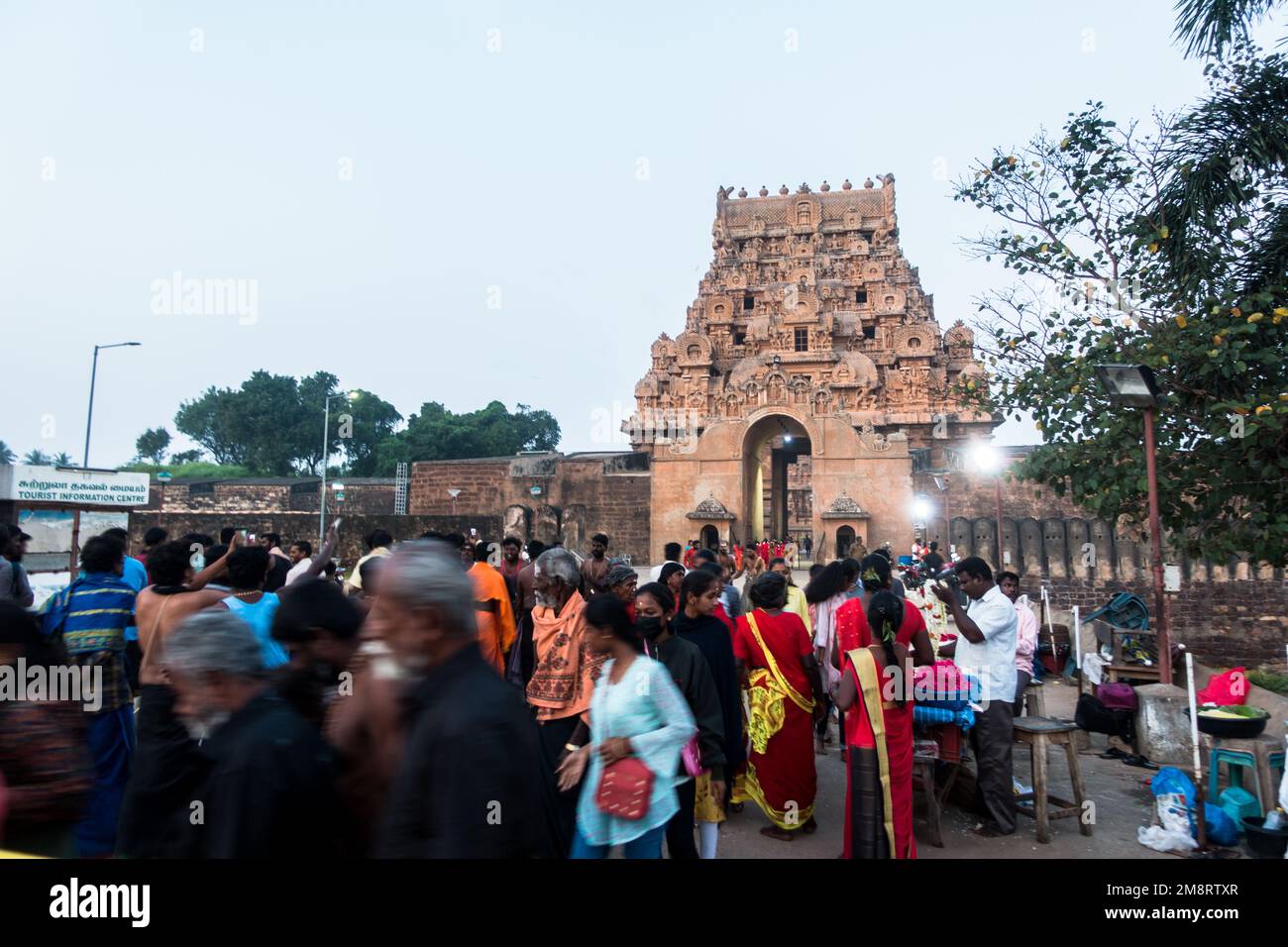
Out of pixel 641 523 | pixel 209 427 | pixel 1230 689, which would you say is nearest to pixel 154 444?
pixel 209 427

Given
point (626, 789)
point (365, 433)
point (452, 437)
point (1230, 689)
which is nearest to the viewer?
point (626, 789)

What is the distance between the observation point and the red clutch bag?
2758 millimetres

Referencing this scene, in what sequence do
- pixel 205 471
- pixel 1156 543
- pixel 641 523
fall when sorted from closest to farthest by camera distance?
pixel 1156 543 < pixel 641 523 < pixel 205 471

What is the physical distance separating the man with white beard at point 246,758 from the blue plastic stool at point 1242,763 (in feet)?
17.5

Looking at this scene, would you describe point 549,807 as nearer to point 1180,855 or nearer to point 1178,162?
point 1180,855

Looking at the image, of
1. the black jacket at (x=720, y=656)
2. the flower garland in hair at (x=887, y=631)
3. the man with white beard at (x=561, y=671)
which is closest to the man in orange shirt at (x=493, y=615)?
the man with white beard at (x=561, y=671)

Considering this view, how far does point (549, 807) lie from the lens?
2.16m

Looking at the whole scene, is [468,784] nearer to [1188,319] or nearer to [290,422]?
[1188,319]

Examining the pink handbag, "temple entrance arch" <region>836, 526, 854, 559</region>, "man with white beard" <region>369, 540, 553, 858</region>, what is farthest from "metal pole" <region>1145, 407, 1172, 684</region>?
"temple entrance arch" <region>836, 526, 854, 559</region>

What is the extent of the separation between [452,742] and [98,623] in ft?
10.5

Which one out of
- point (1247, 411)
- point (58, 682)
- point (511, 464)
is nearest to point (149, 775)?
point (58, 682)

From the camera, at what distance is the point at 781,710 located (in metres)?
4.96

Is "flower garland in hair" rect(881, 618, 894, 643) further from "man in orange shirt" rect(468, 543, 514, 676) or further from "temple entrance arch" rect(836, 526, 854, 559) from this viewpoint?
"temple entrance arch" rect(836, 526, 854, 559)

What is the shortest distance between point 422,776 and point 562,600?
2.55m
